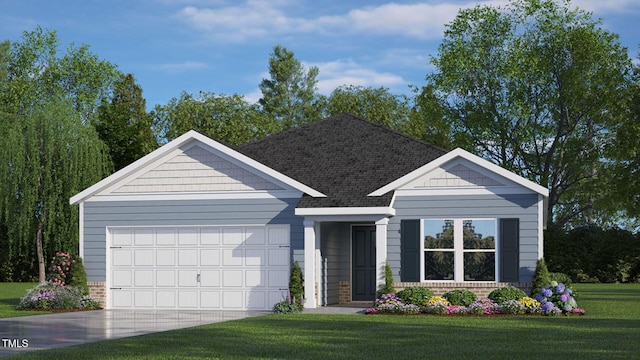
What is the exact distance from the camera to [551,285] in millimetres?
22625

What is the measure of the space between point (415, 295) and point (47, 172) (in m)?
22.8

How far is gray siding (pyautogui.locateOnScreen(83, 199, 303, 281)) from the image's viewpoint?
2475 cm

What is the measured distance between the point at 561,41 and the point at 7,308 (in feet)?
111

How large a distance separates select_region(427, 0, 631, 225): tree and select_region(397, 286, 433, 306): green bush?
27.9 meters

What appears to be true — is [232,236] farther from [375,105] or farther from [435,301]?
[375,105]

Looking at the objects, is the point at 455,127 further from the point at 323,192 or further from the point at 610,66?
the point at 323,192

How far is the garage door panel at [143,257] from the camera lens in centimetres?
2566

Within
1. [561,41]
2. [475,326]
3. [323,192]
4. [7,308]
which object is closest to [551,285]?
[475,326]

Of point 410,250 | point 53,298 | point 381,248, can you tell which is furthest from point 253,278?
point 53,298

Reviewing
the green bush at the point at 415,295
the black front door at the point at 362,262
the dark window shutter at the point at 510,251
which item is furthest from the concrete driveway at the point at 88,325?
the dark window shutter at the point at 510,251

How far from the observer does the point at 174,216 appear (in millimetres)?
25406

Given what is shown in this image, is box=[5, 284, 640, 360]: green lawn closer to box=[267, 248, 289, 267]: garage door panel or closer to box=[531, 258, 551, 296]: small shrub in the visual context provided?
box=[531, 258, 551, 296]: small shrub

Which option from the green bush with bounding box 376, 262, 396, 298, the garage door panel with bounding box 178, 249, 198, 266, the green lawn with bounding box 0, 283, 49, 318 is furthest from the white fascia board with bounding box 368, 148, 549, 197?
the green lawn with bounding box 0, 283, 49, 318

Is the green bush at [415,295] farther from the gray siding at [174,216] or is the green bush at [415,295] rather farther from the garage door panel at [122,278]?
the garage door panel at [122,278]
